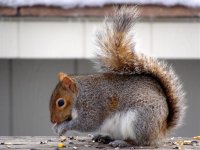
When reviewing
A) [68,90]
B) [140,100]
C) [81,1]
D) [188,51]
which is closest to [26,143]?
[68,90]

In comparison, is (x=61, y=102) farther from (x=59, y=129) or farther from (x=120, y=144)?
(x=120, y=144)

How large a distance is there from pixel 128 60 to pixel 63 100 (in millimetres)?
447

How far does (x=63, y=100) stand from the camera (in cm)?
397

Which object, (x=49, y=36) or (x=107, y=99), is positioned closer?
(x=107, y=99)

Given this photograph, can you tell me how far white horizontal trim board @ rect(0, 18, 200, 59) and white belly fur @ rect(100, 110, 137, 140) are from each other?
1.75 m

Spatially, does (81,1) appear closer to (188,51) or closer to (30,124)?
(188,51)

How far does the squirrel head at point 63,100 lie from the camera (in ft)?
12.9

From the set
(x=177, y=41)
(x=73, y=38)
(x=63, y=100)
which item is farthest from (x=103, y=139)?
(x=177, y=41)

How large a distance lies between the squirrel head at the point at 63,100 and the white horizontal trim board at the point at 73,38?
5.46 ft

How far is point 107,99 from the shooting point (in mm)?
4004

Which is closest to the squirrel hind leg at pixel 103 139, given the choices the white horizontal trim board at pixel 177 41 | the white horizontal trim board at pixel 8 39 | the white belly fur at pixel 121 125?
the white belly fur at pixel 121 125

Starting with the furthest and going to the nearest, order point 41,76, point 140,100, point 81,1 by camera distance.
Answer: point 41,76, point 81,1, point 140,100

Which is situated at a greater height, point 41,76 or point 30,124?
point 41,76

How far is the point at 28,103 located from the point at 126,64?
260 cm
